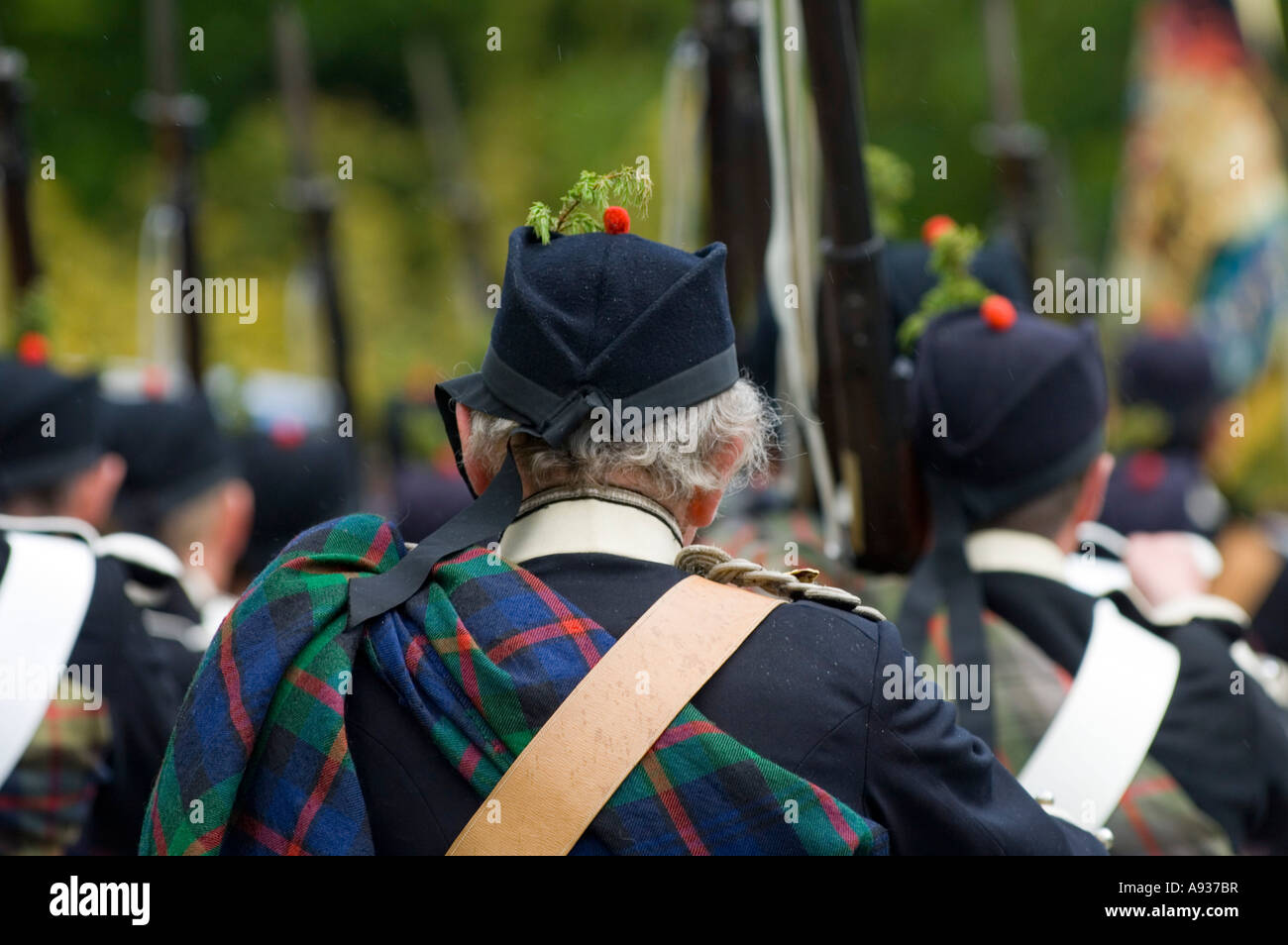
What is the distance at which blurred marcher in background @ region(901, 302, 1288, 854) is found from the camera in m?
2.82

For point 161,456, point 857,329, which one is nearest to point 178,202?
point 161,456

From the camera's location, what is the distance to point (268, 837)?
6.22 feet

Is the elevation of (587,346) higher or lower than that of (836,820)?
higher

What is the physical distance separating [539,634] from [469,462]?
35 cm

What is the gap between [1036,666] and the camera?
296cm

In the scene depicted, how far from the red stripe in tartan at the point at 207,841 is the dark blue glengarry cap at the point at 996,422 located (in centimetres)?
156

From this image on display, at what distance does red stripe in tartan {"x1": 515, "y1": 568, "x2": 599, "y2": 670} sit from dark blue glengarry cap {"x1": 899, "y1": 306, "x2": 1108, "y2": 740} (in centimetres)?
130

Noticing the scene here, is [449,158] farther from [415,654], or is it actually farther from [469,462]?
[415,654]

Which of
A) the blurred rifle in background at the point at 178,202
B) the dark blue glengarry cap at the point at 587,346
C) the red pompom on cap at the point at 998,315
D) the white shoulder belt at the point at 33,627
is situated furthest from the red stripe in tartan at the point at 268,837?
the blurred rifle in background at the point at 178,202

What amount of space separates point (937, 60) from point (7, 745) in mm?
15204

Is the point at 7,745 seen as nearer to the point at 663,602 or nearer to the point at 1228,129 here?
the point at 663,602

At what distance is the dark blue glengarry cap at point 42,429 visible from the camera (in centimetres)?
411

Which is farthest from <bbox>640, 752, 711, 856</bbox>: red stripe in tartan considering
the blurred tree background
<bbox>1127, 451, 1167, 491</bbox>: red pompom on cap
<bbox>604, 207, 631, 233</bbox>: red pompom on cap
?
the blurred tree background
